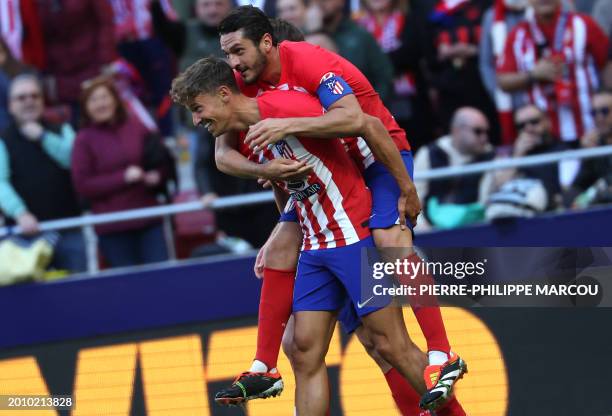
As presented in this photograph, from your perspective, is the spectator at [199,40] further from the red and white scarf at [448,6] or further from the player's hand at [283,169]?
the player's hand at [283,169]

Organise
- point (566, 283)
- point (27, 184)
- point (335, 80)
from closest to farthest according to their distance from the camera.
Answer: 1. point (335, 80)
2. point (566, 283)
3. point (27, 184)

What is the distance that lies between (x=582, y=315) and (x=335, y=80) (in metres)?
2.83

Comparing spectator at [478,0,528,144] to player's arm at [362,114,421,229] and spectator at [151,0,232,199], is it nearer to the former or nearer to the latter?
spectator at [151,0,232,199]

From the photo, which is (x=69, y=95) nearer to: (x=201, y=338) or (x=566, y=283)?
(x=201, y=338)

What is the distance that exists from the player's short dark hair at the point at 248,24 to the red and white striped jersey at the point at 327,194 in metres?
0.30

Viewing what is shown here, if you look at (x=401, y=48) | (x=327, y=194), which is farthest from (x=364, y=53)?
(x=327, y=194)

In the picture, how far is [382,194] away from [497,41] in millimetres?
3307

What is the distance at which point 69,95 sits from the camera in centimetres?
1076

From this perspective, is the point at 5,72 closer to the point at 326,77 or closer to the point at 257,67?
the point at 257,67

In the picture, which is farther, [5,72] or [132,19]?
[132,19]

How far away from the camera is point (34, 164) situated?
31.4ft

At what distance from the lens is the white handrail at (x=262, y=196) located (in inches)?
352

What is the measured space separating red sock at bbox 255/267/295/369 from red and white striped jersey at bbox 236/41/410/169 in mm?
769

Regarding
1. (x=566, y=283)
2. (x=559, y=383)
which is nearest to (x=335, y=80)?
(x=566, y=283)
